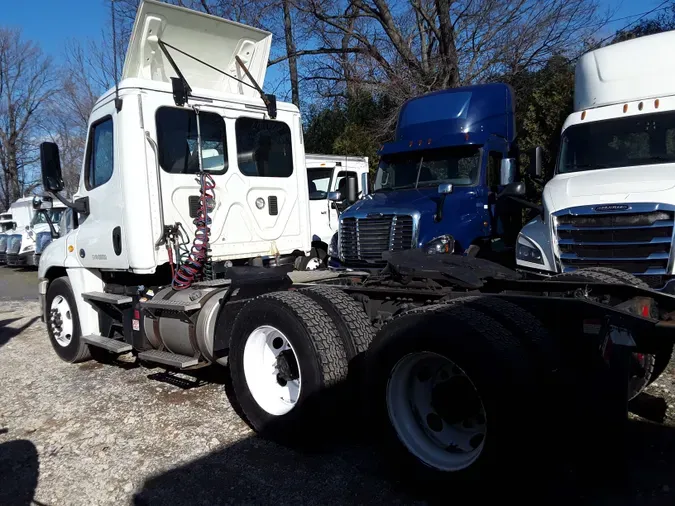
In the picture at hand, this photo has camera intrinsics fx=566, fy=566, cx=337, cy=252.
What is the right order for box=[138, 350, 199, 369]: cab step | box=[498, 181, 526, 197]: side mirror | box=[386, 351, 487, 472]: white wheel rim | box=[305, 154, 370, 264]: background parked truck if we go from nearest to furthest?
box=[386, 351, 487, 472]: white wheel rim → box=[138, 350, 199, 369]: cab step → box=[498, 181, 526, 197]: side mirror → box=[305, 154, 370, 264]: background parked truck

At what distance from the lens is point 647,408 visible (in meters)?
4.54

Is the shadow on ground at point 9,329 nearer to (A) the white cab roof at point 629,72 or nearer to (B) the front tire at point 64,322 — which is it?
(B) the front tire at point 64,322

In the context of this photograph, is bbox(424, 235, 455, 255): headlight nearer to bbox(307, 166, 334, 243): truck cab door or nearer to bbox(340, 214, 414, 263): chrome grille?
bbox(340, 214, 414, 263): chrome grille

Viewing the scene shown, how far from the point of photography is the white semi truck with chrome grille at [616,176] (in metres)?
5.69

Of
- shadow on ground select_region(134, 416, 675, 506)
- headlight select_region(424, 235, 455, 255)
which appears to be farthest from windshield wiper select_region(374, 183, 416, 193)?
shadow on ground select_region(134, 416, 675, 506)

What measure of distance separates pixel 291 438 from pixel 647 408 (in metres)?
2.85

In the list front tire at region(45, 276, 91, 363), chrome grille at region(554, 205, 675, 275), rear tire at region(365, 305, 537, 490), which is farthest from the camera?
front tire at region(45, 276, 91, 363)

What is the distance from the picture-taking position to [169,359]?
5.34m

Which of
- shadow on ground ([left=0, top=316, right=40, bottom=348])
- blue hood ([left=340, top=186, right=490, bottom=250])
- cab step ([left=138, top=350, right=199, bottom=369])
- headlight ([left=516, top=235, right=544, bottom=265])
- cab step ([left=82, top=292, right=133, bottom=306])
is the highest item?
blue hood ([left=340, top=186, right=490, bottom=250])

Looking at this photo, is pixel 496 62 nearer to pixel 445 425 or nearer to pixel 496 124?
pixel 496 124

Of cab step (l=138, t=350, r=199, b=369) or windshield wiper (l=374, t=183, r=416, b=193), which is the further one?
windshield wiper (l=374, t=183, r=416, b=193)

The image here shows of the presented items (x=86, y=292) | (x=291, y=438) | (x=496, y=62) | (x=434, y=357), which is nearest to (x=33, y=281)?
(x=86, y=292)

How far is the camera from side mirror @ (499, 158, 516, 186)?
7802 millimetres

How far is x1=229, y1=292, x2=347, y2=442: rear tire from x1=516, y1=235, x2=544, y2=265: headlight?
3225 mm
